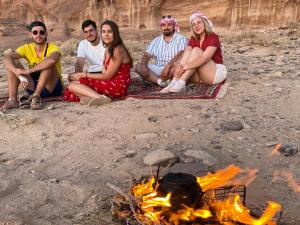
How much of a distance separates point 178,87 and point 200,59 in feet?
1.68

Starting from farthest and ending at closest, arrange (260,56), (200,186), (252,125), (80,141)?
(260,56) → (252,125) → (80,141) → (200,186)

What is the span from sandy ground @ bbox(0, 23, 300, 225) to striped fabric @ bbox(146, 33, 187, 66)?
3.37ft

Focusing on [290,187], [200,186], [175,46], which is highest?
[175,46]

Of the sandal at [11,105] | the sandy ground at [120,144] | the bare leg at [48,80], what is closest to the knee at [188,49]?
the sandy ground at [120,144]

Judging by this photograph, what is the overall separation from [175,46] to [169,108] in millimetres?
1744

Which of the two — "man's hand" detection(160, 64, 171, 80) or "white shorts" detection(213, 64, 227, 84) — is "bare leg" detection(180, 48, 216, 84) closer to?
"white shorts" detection(213, 64, 227, 84)

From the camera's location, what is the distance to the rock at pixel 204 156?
3.74m

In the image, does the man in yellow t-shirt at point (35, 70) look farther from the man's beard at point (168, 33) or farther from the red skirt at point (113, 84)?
the man's beard at point (168, 33)

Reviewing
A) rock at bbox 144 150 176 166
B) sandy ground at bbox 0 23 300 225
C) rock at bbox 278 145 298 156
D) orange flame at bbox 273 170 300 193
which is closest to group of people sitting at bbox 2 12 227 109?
sandy ground at bbox 0 23 300 225

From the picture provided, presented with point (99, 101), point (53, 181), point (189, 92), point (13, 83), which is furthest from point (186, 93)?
point (53, 181)

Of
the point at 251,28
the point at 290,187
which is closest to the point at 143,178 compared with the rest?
the point at 290,187

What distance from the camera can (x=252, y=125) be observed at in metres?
4.71

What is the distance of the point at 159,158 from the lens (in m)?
3.79

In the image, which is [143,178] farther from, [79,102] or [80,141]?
[79,102]
